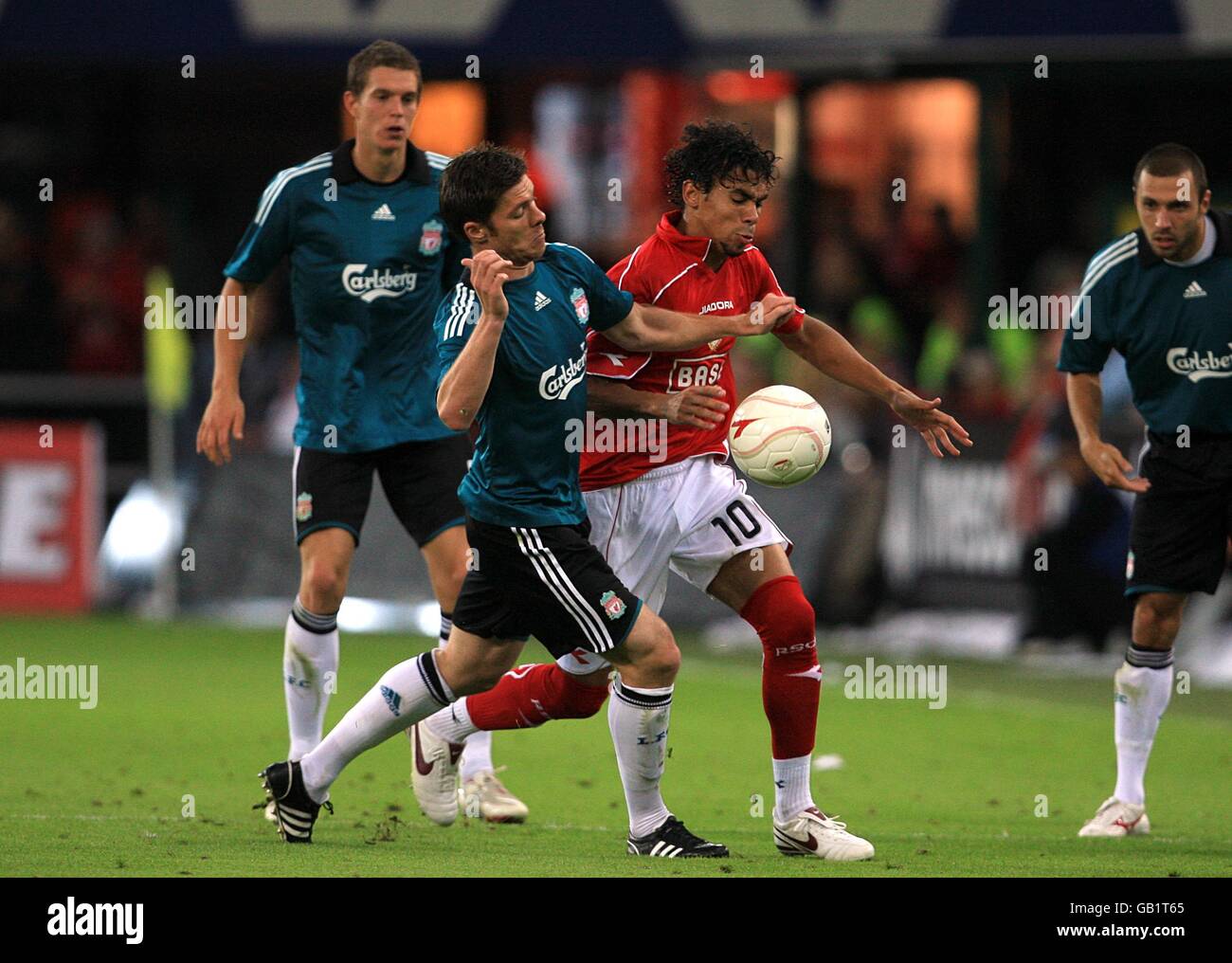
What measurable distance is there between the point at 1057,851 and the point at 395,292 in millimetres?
3214

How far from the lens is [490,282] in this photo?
667cm

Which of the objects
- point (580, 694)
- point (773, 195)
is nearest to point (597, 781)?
point (580, 694)

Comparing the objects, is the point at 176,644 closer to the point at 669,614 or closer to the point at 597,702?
the point at 669,614

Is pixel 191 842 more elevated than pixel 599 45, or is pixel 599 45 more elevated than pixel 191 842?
pixel 599 45

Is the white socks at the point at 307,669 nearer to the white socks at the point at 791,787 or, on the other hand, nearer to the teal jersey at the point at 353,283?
the teal jersey at the point at 353,283

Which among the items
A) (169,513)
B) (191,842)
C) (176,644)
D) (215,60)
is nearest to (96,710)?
(176,644)

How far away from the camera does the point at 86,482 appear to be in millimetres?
17438

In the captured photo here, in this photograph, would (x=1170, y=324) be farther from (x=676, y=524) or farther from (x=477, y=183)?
(x=477, y=183)

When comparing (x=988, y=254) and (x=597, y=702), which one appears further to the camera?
(x=988, y=254)

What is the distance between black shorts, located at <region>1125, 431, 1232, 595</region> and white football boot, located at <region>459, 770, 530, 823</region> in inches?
97.5

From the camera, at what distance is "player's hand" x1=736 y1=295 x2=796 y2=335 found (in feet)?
23.8

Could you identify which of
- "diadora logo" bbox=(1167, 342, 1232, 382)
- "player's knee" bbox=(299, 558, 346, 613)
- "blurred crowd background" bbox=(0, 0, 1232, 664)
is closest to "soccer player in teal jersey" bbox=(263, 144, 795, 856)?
"player's knee" bbox=(299, 558, 346, 613)

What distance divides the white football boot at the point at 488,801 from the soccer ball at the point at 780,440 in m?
1.73
